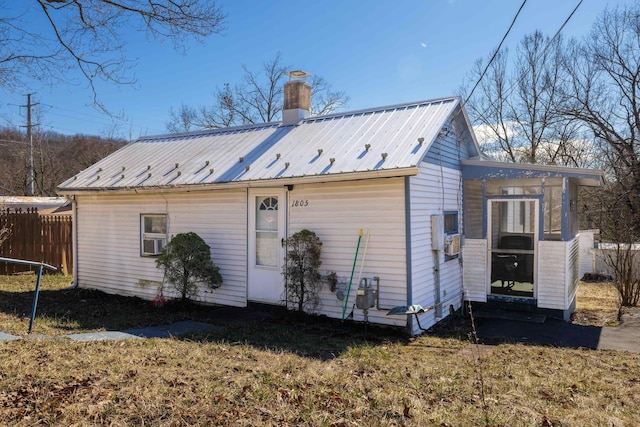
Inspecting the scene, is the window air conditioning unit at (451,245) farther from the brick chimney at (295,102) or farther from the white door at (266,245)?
the brick chimney at (295,102)

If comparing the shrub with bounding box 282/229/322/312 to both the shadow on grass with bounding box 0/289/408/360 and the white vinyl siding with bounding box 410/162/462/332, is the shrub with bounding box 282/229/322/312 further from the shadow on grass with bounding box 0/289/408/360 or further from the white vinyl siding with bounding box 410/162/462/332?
the white vinyl siding with bounding box 410/162/462/332

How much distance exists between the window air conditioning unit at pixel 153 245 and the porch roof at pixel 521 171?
6.97m

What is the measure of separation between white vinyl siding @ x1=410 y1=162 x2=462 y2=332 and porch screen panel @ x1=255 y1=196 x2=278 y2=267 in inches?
109

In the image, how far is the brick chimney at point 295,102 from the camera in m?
11.5

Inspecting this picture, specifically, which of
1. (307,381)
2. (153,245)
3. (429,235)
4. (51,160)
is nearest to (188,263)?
(153,245)

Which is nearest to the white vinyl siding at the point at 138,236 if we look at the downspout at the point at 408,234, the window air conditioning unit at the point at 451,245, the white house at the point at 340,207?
the white house at the point at 340,207

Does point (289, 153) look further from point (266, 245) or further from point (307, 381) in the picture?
point (307, 381)

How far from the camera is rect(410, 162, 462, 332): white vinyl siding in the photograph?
7.90 metres

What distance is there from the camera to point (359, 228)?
805 centimetres

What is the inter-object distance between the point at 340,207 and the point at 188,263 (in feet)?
10.7

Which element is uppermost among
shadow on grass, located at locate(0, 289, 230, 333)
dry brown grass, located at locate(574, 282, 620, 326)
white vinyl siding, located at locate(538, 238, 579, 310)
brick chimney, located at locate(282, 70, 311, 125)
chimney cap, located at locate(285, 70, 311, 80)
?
chimney cap, located at locate(285, 70, 311, 80)

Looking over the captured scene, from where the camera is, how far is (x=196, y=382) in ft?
15.0

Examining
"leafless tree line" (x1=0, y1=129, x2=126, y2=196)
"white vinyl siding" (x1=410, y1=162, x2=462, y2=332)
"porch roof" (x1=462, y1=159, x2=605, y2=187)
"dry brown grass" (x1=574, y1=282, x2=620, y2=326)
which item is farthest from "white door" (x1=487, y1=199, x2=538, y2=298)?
"leafless tree line" (x1=0, y1=129, x2=126, y2=196)

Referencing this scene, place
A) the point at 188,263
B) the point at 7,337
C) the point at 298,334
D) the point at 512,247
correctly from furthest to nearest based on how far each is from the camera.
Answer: the point at 512,247, the point at 188,263, the point at 298,334, the point at 7,337
